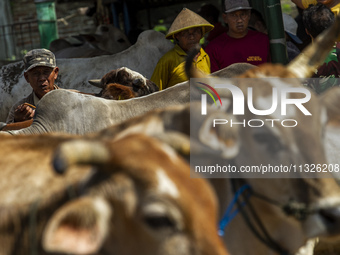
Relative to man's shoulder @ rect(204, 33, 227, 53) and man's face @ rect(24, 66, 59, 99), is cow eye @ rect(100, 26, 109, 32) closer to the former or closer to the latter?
man's face @ rect(24, 66, 59, 99)

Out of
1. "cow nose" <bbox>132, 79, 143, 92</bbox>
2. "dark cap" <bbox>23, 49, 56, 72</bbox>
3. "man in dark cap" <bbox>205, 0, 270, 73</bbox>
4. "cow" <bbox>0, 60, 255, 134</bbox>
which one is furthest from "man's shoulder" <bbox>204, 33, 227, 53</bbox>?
"dark cap" <bbox>23, 49, 56, 72</bbox>

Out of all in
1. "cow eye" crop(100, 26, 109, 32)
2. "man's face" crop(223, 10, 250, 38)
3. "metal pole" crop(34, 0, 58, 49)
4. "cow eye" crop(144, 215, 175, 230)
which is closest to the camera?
"cow eye" crop(144, 215, 175, 230)

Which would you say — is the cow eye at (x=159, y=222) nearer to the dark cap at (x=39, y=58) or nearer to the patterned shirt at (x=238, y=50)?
the patterned shirt at (x=238, y=50)

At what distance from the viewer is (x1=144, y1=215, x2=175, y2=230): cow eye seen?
6.60ft

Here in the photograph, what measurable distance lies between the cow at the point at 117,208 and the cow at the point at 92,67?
5082 millimetres

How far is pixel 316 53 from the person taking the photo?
315 cm

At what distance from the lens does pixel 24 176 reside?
2395 mm

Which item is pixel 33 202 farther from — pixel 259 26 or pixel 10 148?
pixel 259 26

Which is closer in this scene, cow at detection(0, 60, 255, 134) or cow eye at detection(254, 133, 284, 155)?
cow eye at detection(254, 133, 284, 155)

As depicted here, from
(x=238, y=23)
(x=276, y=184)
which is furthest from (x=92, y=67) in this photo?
(x=276, y=184)

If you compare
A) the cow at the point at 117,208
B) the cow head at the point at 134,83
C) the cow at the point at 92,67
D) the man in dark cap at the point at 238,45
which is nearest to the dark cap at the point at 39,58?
the cow head at the point at 134,83

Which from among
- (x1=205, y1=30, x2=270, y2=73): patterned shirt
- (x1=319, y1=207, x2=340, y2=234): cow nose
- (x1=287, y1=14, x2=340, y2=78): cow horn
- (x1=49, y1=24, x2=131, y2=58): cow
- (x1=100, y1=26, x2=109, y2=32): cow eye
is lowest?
(x1=49, y1=24, x2=131, y2=58): cow

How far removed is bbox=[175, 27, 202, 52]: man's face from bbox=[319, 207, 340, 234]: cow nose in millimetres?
3067

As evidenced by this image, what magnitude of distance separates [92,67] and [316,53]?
15.5 ft
